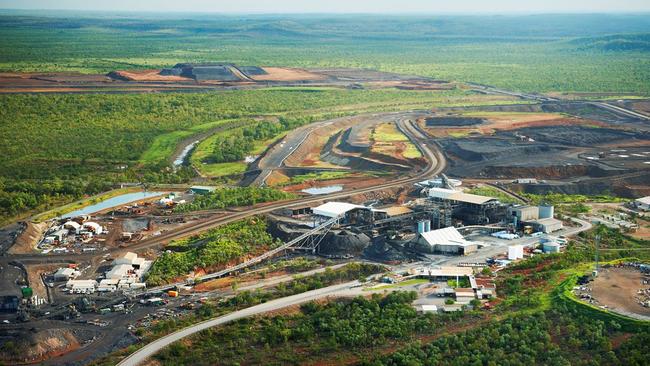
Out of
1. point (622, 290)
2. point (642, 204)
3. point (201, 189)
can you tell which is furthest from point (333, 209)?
point (642, 204)

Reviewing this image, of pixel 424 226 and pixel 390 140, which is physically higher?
pixel 424 226

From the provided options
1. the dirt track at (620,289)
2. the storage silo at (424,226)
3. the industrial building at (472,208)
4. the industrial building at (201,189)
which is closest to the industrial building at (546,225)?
the industrial building at (472,208)

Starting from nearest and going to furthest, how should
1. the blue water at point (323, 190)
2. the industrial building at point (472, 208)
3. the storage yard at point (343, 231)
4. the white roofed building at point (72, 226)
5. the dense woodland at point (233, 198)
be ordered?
the storage yard at point (343, 231) → the white roofed building at point (72, 226) → the industrial building at point (472, 208) → the dense woodland at point (233, 198) → the blue water at point (323, 190)

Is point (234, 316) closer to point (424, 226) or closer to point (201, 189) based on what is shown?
point (424, 226)

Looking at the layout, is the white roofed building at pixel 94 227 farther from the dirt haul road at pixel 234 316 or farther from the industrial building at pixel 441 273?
the industrial building at pixel 441 273

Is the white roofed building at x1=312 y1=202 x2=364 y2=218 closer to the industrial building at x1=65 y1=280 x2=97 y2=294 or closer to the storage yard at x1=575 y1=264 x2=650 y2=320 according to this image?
the industrial building at x1=65 y1=280 x2=97 y2=294
